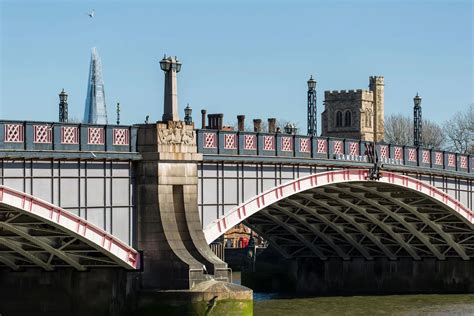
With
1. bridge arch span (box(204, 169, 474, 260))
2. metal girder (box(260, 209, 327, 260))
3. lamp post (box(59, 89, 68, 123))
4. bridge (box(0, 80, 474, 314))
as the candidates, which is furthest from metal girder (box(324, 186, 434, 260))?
lamp post (box(59, 89, 68, 123))

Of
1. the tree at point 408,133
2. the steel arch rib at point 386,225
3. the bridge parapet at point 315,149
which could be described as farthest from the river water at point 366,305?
the tree at point 408,133

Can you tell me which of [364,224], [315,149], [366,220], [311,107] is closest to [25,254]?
[315,149]

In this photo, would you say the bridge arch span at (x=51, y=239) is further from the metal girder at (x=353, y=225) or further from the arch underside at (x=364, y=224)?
the metal girder at (x=353, y=225)

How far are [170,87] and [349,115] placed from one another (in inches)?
3423

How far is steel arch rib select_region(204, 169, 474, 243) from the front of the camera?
46.5 m

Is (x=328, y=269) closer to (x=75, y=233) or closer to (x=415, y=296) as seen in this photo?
(x=415, y=296)

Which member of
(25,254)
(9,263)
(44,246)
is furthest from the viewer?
(9,263)

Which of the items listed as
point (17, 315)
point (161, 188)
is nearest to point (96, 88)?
point (17, 315)

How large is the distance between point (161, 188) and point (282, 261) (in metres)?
31.8

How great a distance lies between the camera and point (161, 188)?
43.8 m

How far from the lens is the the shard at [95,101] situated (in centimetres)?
6925

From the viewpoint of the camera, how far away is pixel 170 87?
44.9m

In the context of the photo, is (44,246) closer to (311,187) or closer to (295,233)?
(311,187)

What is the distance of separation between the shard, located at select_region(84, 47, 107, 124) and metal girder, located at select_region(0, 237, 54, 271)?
20.6m
